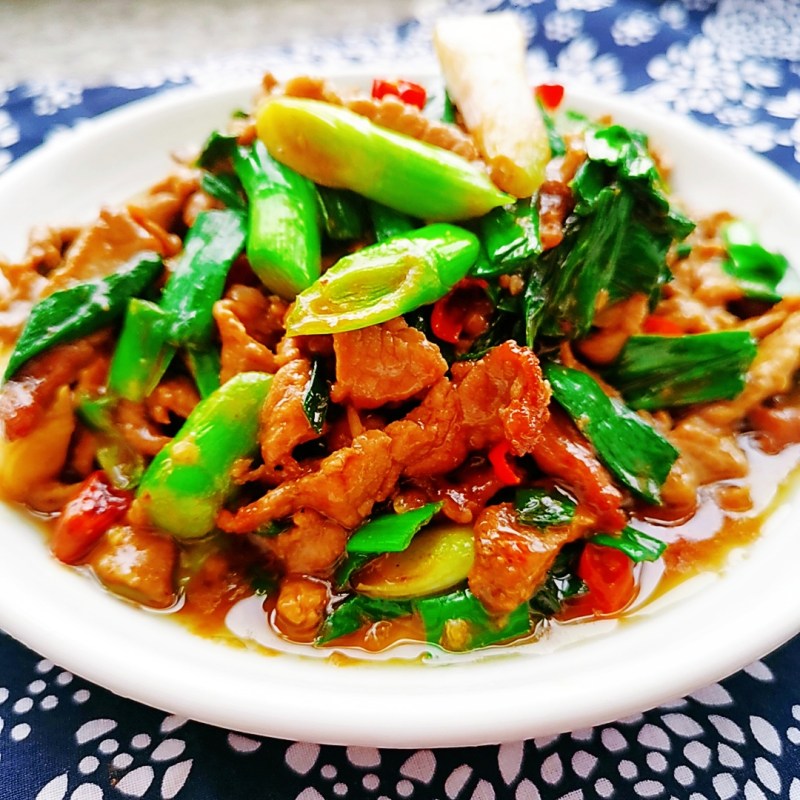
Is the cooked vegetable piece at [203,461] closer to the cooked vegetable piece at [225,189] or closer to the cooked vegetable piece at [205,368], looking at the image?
the cooked vegetable piece at [205,368]

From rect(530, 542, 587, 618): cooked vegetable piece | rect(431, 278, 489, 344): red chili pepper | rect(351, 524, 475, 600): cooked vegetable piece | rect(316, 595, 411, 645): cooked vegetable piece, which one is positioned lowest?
rect(530, 542, 587, 618): cooked vegetable piece

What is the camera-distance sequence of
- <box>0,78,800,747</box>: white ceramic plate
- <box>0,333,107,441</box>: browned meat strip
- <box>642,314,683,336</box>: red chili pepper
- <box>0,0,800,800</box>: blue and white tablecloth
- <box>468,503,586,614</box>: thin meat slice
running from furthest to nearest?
<box>642,314,683,336</box>: red chili pepper
<box>0,333,107,441</box>: browned meat strip
<box>468,503,586,614</box>: thin meat slice
<box>0,0,800,800</box>: blue and white tablecloth
<box>0,78,800,747</box>: white ceramic plate

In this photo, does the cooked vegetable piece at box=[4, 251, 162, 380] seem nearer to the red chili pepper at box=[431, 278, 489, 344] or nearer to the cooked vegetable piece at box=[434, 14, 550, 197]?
the red chili pepper at box=[431, 278, 489, 344]

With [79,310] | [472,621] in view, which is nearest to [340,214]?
[79,310]

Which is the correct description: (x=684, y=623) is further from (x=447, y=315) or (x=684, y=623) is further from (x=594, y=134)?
(x=594, y=134)

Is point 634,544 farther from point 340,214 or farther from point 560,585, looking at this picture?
point 340,214

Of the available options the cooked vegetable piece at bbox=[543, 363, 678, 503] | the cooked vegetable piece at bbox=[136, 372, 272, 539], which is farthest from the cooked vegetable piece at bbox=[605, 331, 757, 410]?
the cooked vegetable piece at bbox=[136, 372, 272, 539]
